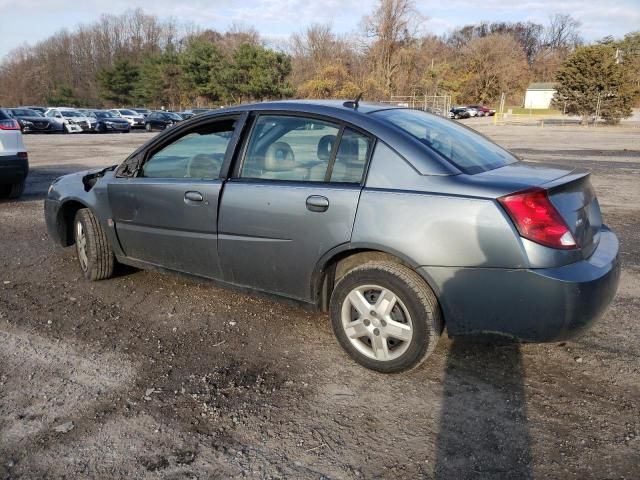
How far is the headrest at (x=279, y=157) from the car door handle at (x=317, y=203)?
0.37m

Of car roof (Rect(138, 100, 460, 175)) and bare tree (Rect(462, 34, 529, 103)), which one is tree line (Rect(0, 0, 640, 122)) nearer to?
bare tree (Rect(462, 34, 529, 103))

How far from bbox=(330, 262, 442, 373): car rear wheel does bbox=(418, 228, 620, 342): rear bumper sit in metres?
0.10

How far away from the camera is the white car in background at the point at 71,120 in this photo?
112 ft

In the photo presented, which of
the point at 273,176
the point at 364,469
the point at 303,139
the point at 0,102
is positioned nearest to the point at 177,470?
the point at 364,469

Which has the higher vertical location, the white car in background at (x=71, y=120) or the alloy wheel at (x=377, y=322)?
the white car in background at (x=71, y=120)

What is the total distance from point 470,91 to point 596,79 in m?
36.5

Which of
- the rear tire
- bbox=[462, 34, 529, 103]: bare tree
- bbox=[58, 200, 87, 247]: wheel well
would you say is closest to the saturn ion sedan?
bbox=[58, 200, 87, 247]: wheel well

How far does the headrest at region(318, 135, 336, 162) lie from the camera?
11.1ft

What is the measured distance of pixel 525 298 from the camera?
276cm

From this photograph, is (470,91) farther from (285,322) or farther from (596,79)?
(285,322)

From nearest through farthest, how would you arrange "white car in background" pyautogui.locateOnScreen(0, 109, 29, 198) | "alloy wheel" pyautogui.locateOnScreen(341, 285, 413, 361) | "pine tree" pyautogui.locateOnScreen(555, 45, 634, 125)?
1. "alloy wheel" pyautogui.locateOnScreen(341, 285, 413, 361)
2. "white car in background" pyautogui.locateOnScreen(0, 109, 29, 198)
3. "pine tree" pyautogui.locateOnScreen(555, 45, 634, 125)

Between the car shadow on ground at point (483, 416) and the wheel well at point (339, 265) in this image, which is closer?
the car shadow on ground at point (483, 416)

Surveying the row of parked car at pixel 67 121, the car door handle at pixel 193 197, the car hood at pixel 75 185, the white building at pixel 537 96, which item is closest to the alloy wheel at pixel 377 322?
the car door handle at pixel 193 197

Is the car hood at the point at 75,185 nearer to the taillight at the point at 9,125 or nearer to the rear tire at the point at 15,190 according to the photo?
the taillight at the point at 9,125
